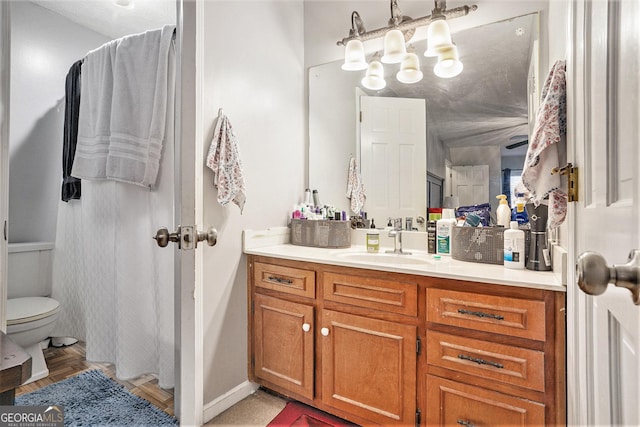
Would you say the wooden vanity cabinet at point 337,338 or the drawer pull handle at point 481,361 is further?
the wooden vanity cabinet at point 337,338

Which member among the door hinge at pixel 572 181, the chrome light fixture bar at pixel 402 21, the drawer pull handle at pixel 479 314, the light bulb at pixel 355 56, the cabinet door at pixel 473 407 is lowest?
the cabinet door at pixel 473 407

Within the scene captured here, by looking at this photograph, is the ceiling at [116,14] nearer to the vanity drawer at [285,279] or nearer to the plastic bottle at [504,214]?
the vanity drawer at [285,279]

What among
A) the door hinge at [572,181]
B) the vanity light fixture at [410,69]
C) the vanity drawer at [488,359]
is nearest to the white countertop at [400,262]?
the vanity drawer at [488,359]

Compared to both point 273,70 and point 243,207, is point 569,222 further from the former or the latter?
point 273,70

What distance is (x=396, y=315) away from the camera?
140 cm

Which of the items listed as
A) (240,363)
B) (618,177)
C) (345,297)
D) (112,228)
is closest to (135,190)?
(112,228)

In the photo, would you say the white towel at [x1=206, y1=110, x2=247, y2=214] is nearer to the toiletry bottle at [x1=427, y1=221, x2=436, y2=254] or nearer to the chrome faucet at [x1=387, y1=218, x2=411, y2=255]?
the chrome faucet at [x1=387, y1=218, x2=411, y2=255]

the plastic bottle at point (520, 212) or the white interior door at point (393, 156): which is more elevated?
the white interior door at point (393, 156)

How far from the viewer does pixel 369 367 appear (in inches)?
57.9

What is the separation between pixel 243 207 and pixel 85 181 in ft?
2.78

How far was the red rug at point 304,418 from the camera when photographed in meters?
1.63

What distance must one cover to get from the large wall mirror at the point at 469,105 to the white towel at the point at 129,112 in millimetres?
1183

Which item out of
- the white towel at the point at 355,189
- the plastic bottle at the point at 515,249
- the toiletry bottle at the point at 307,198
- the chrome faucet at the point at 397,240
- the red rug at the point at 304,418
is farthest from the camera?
the toiletry bottle at the point at 307,198

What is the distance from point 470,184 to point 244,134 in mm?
1300
